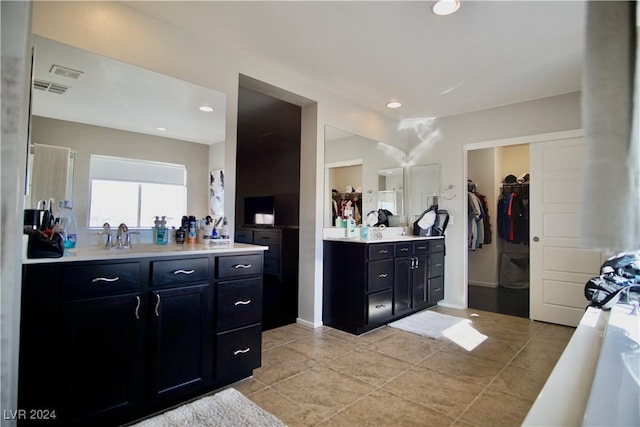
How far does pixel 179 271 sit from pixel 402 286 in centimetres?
250

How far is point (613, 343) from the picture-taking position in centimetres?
127

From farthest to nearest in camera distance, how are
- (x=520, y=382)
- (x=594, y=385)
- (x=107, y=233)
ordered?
(x=520, y=382) → (x=107, y=233) → (x=594, y=385)

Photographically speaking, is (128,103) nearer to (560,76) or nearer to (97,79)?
(97,79)

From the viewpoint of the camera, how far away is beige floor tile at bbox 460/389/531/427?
183 centimetres

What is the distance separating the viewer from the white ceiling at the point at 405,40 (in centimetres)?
218

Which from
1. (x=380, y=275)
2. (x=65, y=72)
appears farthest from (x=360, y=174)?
(x=65, y=72)

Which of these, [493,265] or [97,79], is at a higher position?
[97,79]

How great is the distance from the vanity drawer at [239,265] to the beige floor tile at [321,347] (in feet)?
3.11

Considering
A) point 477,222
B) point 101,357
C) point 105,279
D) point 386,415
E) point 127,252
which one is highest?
point 477,222

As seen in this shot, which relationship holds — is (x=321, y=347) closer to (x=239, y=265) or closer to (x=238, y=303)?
(x=238, y=303)

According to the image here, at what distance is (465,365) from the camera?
255 cm

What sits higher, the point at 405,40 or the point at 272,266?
the point at 405,40

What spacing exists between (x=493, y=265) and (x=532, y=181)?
2.30 m

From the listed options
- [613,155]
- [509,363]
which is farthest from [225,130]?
[509,363]
